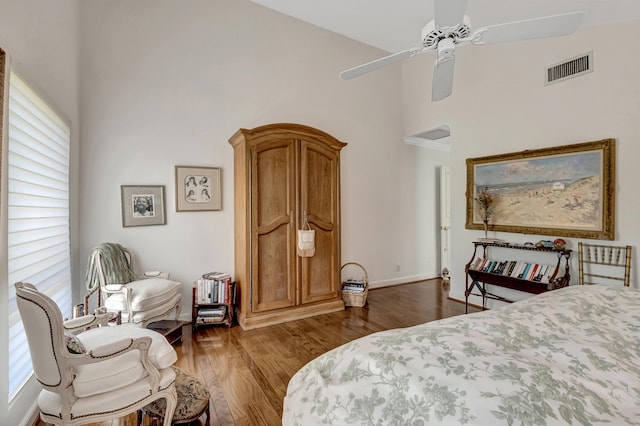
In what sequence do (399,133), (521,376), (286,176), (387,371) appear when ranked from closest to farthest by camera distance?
1. (521,376)
2. (387,371)
3. (286,176)
4. (399,133)

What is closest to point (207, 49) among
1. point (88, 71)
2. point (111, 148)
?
point (88, 71)

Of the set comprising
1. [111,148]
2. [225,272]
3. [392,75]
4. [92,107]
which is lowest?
[225,272]

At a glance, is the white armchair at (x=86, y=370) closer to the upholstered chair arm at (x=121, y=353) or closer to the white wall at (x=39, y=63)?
the upholstered chair arm at (x=121, y=353)

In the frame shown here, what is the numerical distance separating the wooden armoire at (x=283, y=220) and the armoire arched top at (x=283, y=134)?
10mm

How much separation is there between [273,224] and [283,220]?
129 millimetres

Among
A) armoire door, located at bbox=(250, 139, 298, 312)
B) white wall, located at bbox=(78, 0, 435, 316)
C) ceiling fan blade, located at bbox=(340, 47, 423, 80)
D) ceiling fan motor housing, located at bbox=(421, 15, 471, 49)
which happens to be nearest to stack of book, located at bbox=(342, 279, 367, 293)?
white wall, located at bbox=(78, 0, 435, 316)

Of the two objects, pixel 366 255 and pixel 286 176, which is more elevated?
pixel 286 176

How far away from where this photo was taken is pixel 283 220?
3396 millimetres

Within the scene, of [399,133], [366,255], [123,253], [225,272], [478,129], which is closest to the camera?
[123,253]

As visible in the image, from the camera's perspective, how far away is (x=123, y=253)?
298 centimetres

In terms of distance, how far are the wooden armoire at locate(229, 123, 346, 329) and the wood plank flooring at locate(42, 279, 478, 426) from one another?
0.24 m

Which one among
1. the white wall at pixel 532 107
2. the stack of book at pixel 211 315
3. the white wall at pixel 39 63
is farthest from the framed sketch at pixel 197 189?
the white wall at pixel 532 107

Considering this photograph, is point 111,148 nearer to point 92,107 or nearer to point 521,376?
point 92,107

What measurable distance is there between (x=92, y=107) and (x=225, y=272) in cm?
222
